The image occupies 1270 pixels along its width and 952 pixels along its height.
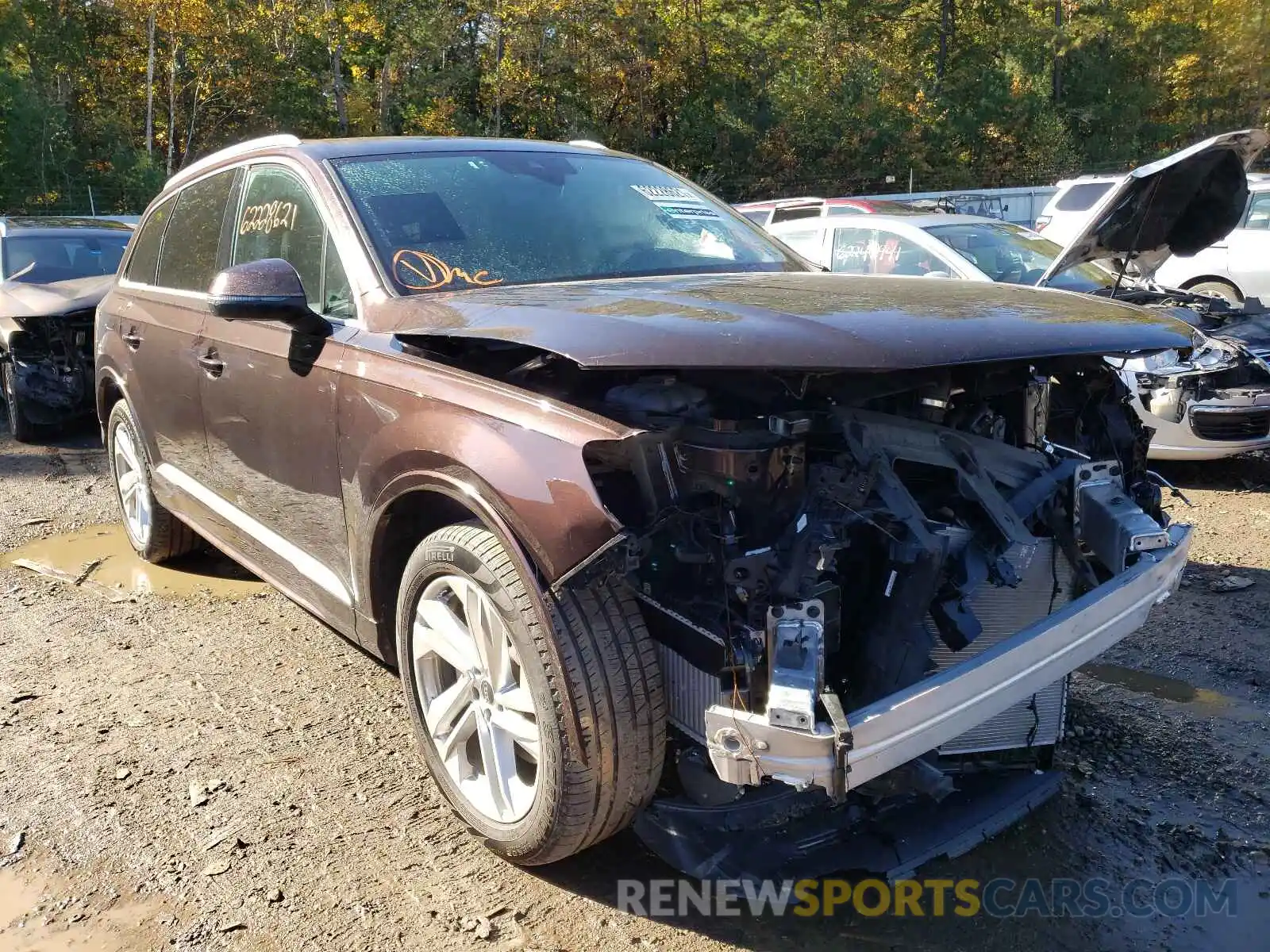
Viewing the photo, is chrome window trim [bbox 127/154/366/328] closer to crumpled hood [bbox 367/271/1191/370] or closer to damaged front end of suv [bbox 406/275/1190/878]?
crumpled hood [bbox 367/271/1191/370]

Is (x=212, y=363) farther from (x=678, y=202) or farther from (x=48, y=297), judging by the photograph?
(x=48, y=297)

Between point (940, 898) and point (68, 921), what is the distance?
6.97 feet

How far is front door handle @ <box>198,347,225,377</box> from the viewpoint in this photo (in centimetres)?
350

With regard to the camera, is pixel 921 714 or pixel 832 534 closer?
pixel 921 714

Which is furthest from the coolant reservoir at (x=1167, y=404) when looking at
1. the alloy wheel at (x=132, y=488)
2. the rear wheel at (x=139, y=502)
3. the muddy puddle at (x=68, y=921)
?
the muddy puddle at (x=68, y=921)

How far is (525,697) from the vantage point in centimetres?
235

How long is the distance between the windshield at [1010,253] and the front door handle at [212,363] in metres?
5.37

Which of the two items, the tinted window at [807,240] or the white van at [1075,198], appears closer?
the tinted window at [807,240]

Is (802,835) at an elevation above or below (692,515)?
below

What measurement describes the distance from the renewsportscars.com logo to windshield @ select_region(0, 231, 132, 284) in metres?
7.94

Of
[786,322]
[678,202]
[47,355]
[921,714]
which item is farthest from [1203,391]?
[47,355]

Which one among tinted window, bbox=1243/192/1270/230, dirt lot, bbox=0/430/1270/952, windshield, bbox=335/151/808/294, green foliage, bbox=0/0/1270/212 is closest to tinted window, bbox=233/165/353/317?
windshield, bbox=335/151/808/294

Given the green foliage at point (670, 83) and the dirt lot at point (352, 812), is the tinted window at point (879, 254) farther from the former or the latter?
the green foliage at point (670, 83)

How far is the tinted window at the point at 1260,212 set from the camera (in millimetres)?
10438
